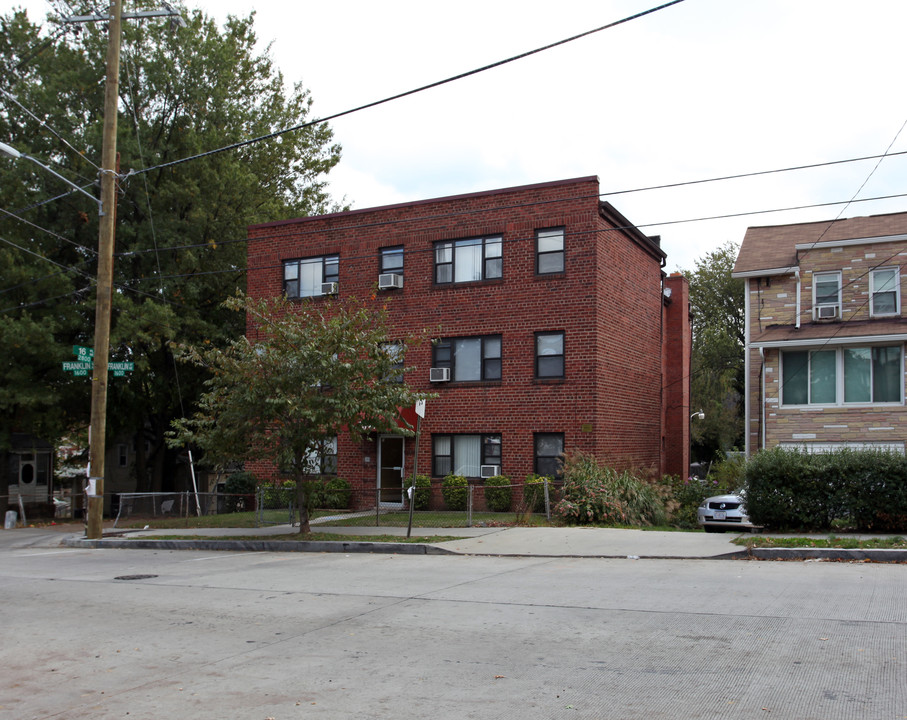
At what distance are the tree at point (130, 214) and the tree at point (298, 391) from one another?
32.7 ft

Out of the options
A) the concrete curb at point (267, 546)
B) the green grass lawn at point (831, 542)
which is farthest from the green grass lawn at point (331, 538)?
the green grass lawn at point (831, 542)

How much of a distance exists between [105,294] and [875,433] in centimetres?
2062

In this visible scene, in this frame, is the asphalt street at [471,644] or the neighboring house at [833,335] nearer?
the asphalt street at [471,644]

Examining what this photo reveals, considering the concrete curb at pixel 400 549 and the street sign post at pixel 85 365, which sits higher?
the street sign post at pixel 85 365

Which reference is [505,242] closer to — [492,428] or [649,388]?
[492,428]

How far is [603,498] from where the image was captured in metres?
19.6

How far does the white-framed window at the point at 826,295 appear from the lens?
24.2 metres

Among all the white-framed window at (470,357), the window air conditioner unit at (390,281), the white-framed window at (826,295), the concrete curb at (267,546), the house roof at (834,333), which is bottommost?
the concrete curb at (267,546)

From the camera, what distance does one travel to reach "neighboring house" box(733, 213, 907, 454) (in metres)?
23.4

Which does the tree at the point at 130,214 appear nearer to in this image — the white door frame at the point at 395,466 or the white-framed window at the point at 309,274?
the white-framed window at the point at 309,274

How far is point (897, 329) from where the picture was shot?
22.9m

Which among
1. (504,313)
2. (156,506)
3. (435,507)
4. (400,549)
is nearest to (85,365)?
(156,506)

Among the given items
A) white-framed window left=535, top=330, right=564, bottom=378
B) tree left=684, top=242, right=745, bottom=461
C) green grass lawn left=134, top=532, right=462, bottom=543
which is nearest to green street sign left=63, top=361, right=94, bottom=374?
green grass lawn left=134, top=532, right=462, bottom=543


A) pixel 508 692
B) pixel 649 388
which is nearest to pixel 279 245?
pixel 649 388
